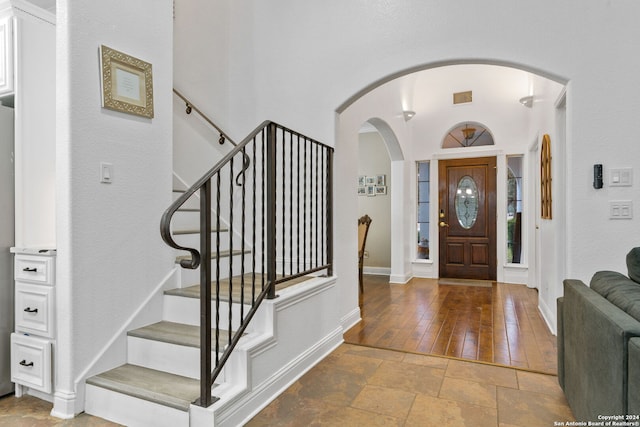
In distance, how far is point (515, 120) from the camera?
19.0 feet

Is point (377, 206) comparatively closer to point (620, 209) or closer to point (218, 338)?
point (620, 209)

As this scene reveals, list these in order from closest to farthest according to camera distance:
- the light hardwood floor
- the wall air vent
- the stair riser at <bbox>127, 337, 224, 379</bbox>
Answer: the stair riser at <bbox>127, 337, 224, 379</bbox> < the light hardwood floor < the wall air vent

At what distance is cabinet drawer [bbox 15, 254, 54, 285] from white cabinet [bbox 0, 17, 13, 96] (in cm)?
106

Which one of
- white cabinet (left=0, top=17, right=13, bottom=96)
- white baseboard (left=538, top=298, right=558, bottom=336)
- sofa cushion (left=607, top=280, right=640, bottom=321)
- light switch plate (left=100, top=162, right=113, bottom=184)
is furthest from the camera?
white baseboard (left=538, top=298, right=558, bottom=336)

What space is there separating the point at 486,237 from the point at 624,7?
163 inches

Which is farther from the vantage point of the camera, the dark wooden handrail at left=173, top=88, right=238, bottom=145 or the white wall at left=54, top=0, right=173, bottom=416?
the dark wooden handrail at left=173, top=88, right=238, bottom=145

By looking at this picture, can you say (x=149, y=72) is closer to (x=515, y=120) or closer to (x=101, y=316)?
(x=101, y=316)

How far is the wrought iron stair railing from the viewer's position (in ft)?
5.61

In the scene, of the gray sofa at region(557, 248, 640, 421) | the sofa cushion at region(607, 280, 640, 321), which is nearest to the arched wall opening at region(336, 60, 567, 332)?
the gray sofa at region(557, 248, 640, 421)

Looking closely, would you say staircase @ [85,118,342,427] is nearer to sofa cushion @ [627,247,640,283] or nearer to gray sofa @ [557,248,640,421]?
gray sofa @ [557,248,640,421]

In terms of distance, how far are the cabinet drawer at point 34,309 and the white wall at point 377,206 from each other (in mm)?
5484

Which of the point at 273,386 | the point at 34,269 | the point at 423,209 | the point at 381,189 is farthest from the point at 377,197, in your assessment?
the point at 34,269

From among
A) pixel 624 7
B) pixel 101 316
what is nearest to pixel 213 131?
pixel 101 316

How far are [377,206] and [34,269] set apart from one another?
5545 mm
